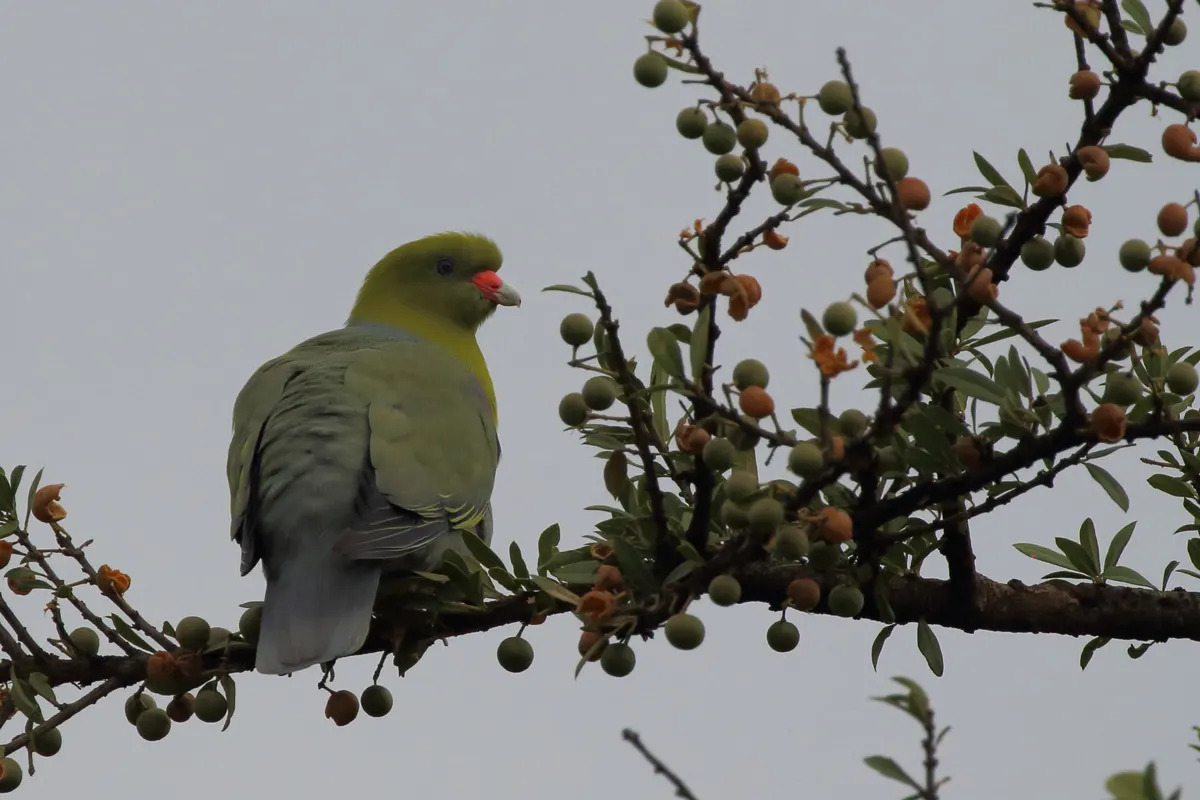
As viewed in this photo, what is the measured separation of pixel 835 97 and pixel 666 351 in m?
0.41

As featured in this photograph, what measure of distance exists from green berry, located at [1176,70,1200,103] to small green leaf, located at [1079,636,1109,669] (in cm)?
98

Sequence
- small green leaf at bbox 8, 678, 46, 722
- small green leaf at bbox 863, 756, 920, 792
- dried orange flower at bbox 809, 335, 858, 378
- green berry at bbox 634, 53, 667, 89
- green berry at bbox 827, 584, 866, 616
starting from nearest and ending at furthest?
1. small green leaf at bbox 863, 756, 920, 792
2. dried orange flower at bbox 809, 335, 858, 378
3. green berry at bbox 634, 53, 667, 89
4. green berry at bbox 827, 584, 866, 616
5. small green leaf at bbox 8, 678, 46, 722

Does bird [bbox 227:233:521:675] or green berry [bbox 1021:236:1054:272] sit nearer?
green berry [bbox 1021:236:1054:272]

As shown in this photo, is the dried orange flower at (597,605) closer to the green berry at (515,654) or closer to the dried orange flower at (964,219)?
the green berry at (515,654)

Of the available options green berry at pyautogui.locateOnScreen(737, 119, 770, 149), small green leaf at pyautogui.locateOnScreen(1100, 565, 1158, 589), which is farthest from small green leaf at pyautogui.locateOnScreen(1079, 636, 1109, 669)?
green berry at pyautogui.locateOnScreen(737, 119, 770, 149)

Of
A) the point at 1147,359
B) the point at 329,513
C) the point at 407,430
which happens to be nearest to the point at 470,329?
the point at 407,430

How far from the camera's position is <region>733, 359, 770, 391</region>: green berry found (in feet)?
6.53

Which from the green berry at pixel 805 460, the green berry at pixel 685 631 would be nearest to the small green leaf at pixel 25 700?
the green berry at pixel 685 631

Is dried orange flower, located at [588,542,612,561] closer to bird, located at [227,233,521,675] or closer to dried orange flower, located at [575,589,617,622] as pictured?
dried orange flower, located at [575,589,617,622]

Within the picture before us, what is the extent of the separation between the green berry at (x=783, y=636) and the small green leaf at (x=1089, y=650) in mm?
628

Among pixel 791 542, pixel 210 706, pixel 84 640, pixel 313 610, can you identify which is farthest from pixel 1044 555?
pixel 84 640

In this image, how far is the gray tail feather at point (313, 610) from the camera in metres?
2.66

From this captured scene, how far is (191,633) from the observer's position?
2.60 meters

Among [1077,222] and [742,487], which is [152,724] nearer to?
[742,487]
